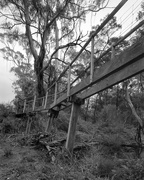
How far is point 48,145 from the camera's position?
5.23m

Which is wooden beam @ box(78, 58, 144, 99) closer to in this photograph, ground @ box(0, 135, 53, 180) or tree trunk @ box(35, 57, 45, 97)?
ground @ box(0, 135, 53, 180)

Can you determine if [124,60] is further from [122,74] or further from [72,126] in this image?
[72,126]

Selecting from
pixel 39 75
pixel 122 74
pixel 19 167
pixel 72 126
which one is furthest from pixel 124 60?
pixel 39 75

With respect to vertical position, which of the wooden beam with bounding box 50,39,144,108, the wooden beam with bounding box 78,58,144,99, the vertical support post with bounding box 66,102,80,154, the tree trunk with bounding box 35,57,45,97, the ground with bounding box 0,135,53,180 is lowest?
the ground with bounding box 0,135,53,180

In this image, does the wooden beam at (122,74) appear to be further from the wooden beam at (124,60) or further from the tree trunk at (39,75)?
the tree trunk at (39,75)

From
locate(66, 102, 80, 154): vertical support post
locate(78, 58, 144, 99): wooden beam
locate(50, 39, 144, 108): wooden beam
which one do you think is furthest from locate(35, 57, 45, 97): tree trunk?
locate(50, 39, 144, 108): wooden beam

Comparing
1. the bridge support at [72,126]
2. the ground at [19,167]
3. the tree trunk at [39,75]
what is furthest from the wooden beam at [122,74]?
the tree trunk at [39,75]

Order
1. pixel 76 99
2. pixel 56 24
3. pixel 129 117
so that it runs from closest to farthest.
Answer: pixel 76 99 → pixel 56 24 → pixel 129 117

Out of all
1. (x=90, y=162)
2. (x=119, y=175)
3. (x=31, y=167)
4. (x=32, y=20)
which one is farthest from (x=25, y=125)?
(x=32, y=20)

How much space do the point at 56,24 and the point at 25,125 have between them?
37.8 feet

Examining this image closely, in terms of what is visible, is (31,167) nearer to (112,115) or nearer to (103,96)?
(112,115)

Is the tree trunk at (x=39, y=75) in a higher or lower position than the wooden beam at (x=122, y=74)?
higher

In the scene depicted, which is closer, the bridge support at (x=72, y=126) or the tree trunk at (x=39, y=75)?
the bridge support at (x=72, y=126)

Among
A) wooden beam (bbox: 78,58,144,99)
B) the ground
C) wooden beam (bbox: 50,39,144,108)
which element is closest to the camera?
wooden beam (bbox: 50,39,144,108)
